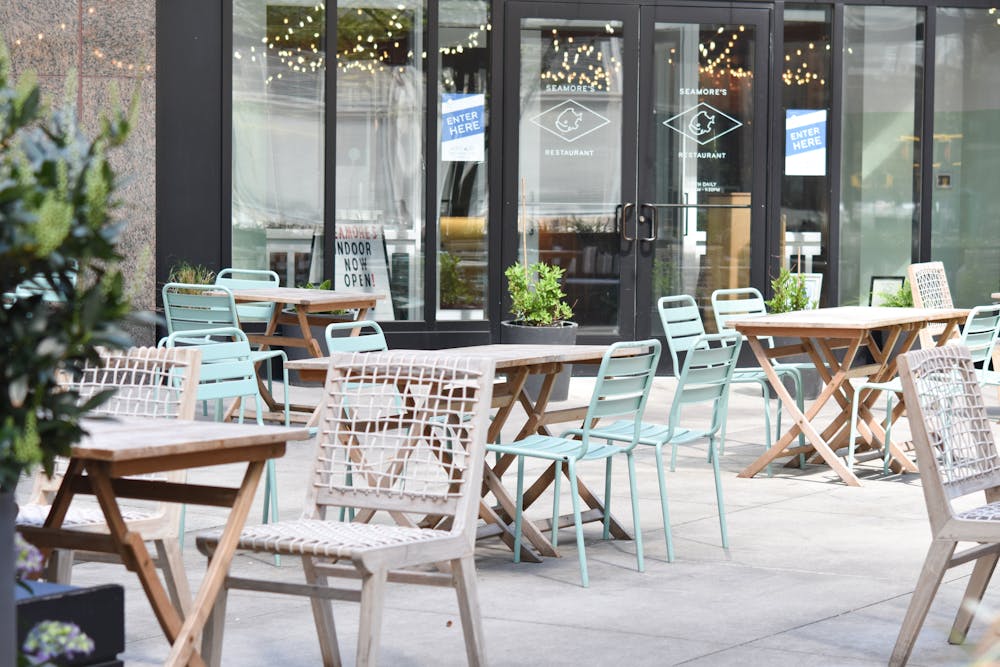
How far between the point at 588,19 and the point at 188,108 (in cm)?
324

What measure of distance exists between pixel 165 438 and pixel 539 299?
744 centimetres

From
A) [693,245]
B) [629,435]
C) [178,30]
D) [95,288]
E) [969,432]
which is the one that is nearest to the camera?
[95,288]

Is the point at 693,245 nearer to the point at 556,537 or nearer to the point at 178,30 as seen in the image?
the point at 178,30

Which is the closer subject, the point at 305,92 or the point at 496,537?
the point at 496,537

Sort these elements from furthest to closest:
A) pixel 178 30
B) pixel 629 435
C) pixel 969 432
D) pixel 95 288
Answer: pixel 178 30
pixel 629 435
pixel 969 432
pixel 95 288

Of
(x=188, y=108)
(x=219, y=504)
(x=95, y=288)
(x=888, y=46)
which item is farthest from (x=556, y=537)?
(x=888, y=46)

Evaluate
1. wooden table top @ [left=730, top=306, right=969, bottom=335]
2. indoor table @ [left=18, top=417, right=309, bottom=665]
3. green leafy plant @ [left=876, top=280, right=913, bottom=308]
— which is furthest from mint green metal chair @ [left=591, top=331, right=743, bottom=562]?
green leafy plant @ [left=876, top=280, right=913, bottom=308]

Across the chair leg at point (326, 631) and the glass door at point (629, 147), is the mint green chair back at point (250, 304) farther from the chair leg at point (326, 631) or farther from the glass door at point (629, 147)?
the chair leg at point (326, 631)

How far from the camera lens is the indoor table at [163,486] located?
11.1 feet

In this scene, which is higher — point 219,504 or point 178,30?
point 178,30

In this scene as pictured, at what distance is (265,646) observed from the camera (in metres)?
4.62

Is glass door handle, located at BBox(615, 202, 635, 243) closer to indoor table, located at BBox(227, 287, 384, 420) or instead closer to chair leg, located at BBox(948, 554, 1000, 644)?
indoor table, located at BBox(227, 287, 384, 420)

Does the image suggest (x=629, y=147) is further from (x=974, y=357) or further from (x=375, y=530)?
(x=375, y=530)

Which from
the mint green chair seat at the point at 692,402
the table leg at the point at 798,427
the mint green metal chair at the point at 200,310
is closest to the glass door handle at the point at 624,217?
the mint green metal chair at the point at 200,310
